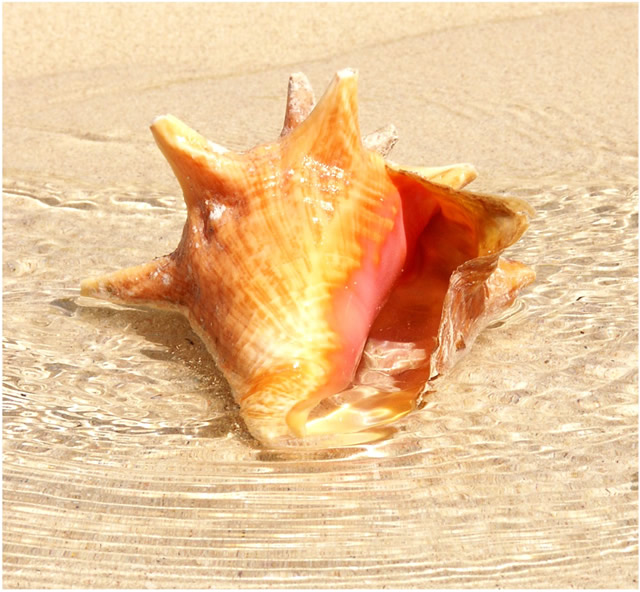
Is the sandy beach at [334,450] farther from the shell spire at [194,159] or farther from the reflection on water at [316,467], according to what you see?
the shell spire at [194,159]

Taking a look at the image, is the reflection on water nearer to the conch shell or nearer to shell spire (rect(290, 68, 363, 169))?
the conch shell

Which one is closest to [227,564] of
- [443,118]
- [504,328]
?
[504,328]

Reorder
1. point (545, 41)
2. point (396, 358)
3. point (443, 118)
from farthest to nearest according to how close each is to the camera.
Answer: point (545, 41) → point (443, 118) → point (396, 358)

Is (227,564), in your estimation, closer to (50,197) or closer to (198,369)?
(198,369)

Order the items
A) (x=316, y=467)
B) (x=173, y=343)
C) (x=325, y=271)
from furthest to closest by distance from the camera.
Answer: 1. (x=173, y=343)
2. (x=325, y=271)
3. (x=316, y=467)

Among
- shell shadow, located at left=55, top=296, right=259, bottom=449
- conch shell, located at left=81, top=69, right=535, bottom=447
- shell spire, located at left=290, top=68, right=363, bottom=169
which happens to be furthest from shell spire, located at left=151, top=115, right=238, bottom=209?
shell shadow, located at left=55, top=296, right=259, bottom=449

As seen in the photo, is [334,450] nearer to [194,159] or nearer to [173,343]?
[173,343]

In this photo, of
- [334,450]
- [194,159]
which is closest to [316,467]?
[334,450]
